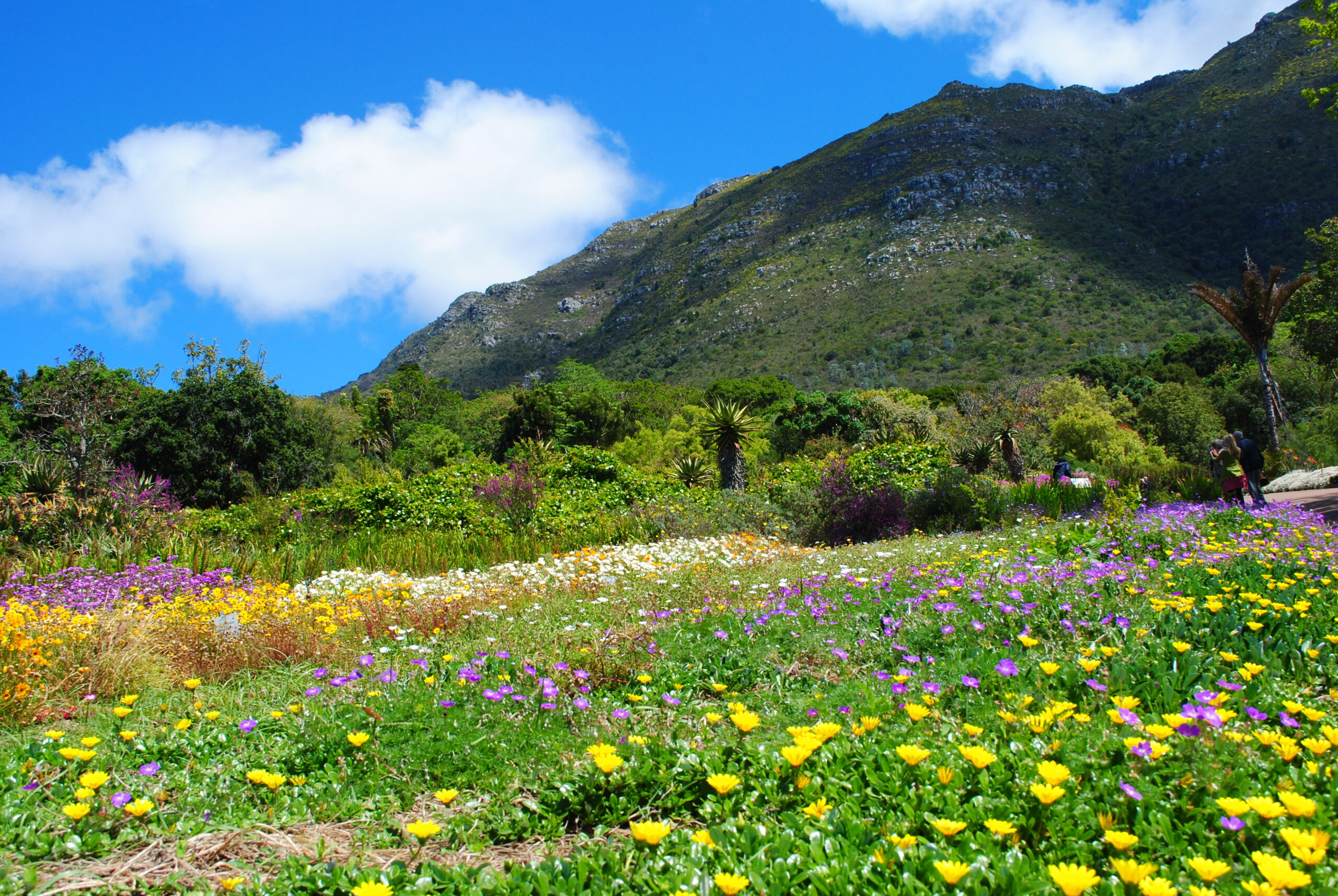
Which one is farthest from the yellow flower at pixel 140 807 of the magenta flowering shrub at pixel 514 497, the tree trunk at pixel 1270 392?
the tree trunk at pixel 1270 392

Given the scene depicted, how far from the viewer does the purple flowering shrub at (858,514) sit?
1162 cm

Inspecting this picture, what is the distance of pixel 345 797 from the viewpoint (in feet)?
7.99

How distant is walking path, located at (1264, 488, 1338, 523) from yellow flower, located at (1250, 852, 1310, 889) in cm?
1245

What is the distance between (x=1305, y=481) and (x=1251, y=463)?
31.7ft

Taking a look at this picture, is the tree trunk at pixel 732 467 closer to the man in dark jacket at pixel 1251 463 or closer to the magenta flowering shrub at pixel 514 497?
the magenta flowering shrub at pixel 514 497

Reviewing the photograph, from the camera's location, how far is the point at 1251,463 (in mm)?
11758

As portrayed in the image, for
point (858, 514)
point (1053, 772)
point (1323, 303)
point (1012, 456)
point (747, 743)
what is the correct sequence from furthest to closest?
point (1323, 303) → point (1012, 456) → point (858, 514) → point (747, 743) → point (1053, 772)

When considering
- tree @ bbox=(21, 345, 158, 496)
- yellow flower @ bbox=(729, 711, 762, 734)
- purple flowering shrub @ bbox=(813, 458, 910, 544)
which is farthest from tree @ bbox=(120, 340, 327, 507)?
yellow flower @ bbox=(729, 711, 762, 734)

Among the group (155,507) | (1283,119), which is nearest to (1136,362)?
(1283,119)

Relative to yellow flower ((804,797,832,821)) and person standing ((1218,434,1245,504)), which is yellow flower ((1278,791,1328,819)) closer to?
yellow flower ((804,797,832,821))

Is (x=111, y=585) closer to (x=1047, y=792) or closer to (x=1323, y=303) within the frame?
(x=1047, y=792)

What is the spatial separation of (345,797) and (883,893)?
1.82 meters

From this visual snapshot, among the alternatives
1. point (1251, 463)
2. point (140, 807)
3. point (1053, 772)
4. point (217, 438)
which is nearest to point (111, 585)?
point (140, 807)

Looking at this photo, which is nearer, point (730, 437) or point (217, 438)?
point (730, 437)
